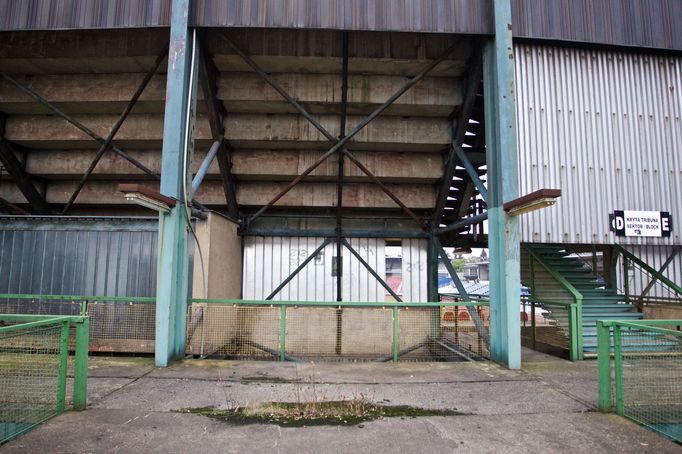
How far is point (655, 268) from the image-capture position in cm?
1334

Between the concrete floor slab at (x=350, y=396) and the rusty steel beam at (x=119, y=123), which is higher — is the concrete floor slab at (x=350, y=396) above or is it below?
below

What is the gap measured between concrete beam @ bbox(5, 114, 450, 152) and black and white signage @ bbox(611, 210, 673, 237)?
4155mm

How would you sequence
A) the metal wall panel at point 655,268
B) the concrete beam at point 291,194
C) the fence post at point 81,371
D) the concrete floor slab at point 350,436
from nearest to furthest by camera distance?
the concrete floor slab at point 350,436 < the fence post at point 81,371 < the concrete beam at point 291,194 < the metal wall panel at point 655,268

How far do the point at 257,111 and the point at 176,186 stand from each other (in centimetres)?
362

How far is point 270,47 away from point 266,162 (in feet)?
10.1

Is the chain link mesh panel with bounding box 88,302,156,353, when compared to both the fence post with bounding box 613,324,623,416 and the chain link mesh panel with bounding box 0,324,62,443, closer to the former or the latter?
the chain link mesh panel with bounding box 0,324,62,443

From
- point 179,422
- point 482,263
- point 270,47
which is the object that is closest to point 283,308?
point 179,422

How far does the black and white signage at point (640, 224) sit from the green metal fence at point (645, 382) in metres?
4.14

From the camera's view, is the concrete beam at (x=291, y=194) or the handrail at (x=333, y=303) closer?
the handrail at (x=333, y=303)

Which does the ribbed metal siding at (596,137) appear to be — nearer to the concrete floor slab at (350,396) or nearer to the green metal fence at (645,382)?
the concrete floor slab at (350,396)

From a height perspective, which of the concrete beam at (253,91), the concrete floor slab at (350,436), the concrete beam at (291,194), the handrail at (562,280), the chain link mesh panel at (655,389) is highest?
the concrete beam at (253,91)

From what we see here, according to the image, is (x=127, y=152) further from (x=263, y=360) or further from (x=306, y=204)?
(x=263, y=360)

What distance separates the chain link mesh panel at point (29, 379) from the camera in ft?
15.8

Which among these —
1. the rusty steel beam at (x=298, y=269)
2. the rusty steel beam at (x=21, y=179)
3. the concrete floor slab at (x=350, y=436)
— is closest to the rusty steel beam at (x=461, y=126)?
the rusty steel beam at (x=298, y=269)
